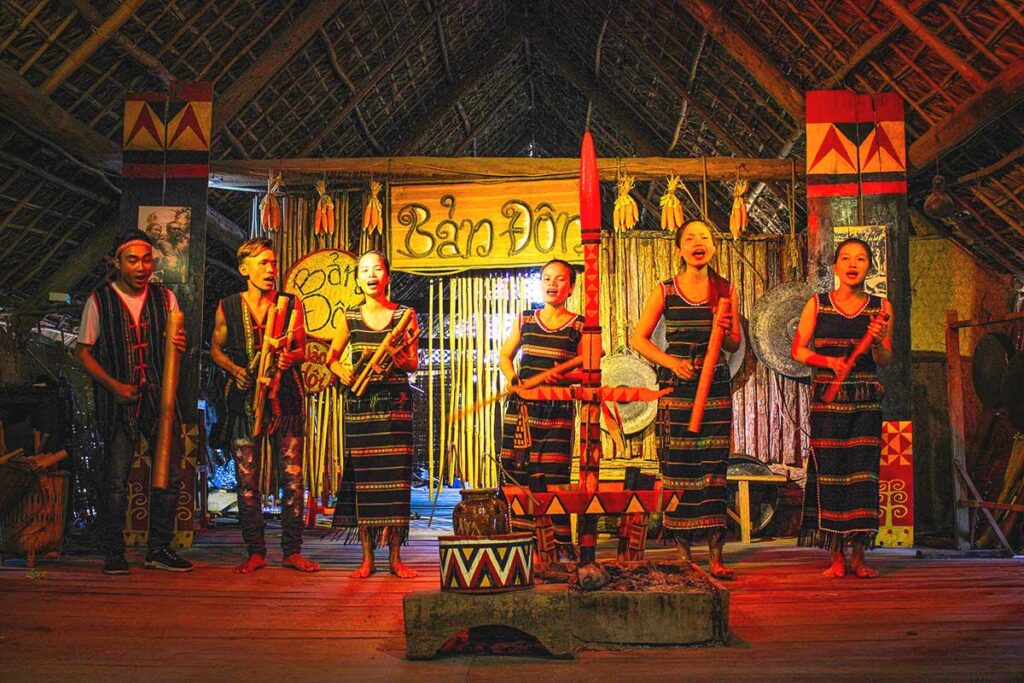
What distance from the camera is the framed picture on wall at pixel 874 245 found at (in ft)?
20.1

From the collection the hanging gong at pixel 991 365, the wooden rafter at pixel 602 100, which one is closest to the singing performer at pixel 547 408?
the hanging gong at pixel 991 365

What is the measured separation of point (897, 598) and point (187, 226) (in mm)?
4561

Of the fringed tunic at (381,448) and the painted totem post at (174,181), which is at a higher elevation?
the painted totem post at (174,181)

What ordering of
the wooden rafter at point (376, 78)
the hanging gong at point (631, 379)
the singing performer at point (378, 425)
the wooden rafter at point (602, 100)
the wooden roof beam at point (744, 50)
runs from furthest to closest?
the wooden rafter at point (602, 100)
the wooden rafter at point (376, 78)
the hanging gong at point (631, 379)
the wooden roof beam at point (744, 50)
the singing performer at point (378, 425)

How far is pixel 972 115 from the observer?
596 centimetres

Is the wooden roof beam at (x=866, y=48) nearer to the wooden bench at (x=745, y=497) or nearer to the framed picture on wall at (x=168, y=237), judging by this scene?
Answer: the wooden bench at (x=745, y=497)

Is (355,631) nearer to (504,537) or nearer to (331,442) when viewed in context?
(504,537)

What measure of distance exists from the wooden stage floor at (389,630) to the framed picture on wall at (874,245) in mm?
1734

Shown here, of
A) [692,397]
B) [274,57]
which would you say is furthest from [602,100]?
[692,397]

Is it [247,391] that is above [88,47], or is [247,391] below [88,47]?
below

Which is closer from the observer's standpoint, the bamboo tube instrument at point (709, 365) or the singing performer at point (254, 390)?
the bamboo tube instrument at point (709, 365)

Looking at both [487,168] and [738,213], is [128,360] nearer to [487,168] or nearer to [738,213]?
[487,168]

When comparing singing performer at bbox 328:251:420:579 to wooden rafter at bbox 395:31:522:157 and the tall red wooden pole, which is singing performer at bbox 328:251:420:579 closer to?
the tall red wooden pole

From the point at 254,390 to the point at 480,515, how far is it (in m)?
2.10
